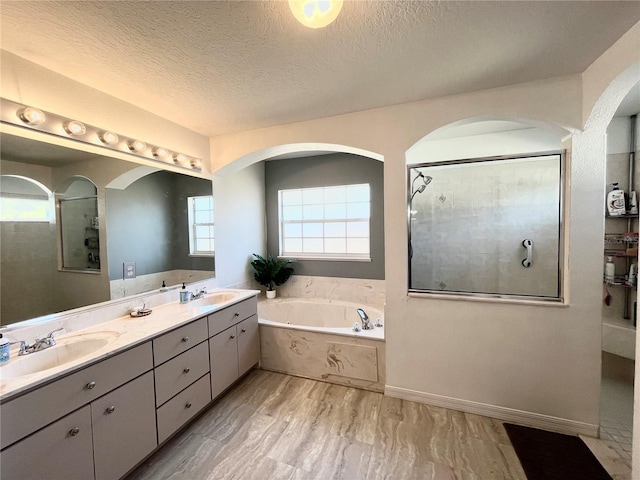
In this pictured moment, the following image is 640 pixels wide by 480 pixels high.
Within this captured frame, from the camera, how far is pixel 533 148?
2764mm

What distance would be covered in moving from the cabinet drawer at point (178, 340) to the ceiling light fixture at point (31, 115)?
1.48m

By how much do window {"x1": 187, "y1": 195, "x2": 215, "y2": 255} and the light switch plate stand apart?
57 cm

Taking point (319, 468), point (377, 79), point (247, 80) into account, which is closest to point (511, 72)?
point (377, 79)

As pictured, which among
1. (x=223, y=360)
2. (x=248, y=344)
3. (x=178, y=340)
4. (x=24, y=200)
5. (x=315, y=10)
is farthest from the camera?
(x=248, y=344)

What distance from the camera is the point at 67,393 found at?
1257mm

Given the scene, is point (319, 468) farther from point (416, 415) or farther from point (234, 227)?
point (234, 227)

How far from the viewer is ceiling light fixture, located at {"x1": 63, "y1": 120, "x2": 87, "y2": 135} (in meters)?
1.73

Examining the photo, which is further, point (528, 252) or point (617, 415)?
point (528, 252)

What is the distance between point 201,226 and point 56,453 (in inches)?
79.1

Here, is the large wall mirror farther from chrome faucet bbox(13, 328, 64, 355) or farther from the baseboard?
the baseboard

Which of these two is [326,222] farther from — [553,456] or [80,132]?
[553,456]

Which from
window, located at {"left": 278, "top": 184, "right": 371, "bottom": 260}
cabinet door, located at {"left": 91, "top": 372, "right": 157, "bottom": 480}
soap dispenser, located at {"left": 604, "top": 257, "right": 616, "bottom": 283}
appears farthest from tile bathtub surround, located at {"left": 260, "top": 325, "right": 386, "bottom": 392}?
soap dispenser, located at {"left": 604, "top": 257, "right": 616, "bottom": 283}

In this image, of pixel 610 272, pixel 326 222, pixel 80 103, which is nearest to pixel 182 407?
pixel 80 103

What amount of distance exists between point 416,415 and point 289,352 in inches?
48.9
